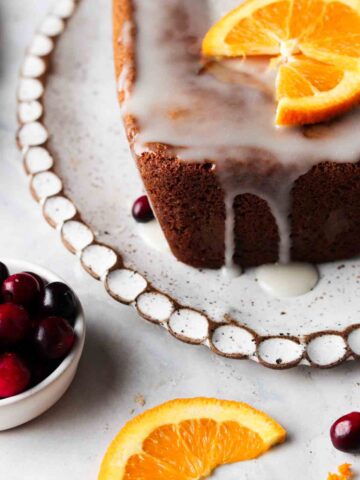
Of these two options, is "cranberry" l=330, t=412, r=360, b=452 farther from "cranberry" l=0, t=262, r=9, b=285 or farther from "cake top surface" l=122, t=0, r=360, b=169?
"cranberry" l=0, t=262, r=9, b=285

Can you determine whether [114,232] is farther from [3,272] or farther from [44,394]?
[44,394]

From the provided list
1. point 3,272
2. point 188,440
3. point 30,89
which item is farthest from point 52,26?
point 188,440

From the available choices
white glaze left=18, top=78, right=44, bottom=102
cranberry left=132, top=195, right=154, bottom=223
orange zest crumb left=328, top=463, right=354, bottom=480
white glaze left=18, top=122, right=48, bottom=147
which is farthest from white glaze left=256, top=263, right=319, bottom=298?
white glaze left=18, top=78, right=44, bottom=102

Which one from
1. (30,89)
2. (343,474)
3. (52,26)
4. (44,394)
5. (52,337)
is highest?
(52,26)

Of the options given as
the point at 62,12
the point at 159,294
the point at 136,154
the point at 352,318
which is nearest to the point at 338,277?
the point at 352,318

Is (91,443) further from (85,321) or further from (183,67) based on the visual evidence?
(183,67)
